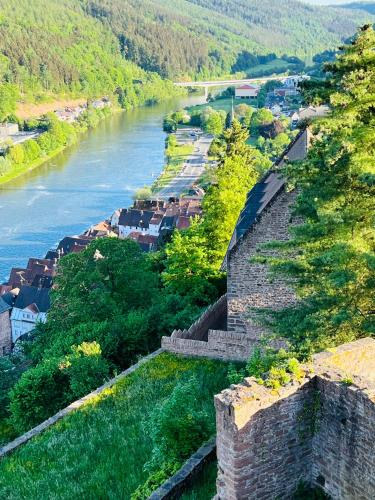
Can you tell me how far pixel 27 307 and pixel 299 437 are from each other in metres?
38.9

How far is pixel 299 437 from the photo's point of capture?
28.3 feet

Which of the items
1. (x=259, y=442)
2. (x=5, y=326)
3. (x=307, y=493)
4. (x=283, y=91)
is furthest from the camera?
(x=283, y=91)

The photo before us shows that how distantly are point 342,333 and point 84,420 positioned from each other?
7.16 metres

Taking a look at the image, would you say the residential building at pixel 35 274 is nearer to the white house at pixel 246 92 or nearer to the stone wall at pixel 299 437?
the stone wall at pixel 299 437

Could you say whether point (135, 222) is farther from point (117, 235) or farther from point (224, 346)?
point (224, 346)

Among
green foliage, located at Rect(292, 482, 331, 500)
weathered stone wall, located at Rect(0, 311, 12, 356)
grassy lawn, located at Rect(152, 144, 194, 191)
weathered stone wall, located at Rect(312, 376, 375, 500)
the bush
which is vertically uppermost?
weathered stone wall, located at Rect(312, 376, 375, 500)

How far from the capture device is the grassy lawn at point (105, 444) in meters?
13.2

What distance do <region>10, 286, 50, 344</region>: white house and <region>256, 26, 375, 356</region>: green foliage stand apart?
1347 inches

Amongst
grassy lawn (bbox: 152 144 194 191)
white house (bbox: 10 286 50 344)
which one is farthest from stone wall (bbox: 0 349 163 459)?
grassy lawn (bbox: 152 144 194 191)

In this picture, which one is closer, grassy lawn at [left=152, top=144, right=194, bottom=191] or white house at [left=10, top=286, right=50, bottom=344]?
white house at [left=10, top=286, right=50, bottom=344]

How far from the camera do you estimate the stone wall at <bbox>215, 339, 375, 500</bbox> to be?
26.3ft

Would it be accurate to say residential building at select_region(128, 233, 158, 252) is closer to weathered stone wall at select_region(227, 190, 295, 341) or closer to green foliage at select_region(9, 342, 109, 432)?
green foliage at select_region(9, 342, 109, 432)

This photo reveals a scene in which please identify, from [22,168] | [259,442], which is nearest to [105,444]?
[259,442]

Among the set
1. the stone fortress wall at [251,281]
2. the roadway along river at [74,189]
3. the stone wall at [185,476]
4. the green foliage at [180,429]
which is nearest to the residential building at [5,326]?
the roadway along river at [74,189]
